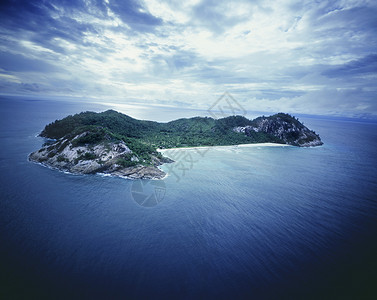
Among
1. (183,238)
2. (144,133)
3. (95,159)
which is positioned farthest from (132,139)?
(183,238)

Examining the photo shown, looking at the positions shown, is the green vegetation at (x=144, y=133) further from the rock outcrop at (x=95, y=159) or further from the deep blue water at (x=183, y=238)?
the deep blue water at (x=183, y=238)

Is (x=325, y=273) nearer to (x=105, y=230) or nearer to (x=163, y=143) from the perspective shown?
(x=105, y=230)

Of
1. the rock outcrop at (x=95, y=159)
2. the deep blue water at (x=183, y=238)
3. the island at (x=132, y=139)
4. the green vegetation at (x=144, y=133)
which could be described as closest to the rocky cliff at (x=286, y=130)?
the island at (x=132, y=139)

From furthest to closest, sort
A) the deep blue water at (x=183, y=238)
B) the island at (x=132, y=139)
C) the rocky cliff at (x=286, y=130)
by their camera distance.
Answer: the rocky cliff at (x=286, y=130) → the island at (x=132, y=139) → the deep blue water at (x=183, y=238)

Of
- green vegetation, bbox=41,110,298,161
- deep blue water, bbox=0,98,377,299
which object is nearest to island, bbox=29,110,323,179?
green vegetation, bbox=41,110,298,161

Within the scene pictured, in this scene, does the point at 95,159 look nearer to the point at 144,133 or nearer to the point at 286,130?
the point at 144,133

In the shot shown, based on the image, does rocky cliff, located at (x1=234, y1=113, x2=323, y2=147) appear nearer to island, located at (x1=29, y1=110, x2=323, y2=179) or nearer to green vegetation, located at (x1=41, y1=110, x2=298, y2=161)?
island, located at (x1=29, y1=110, x2=323, y2=179)
